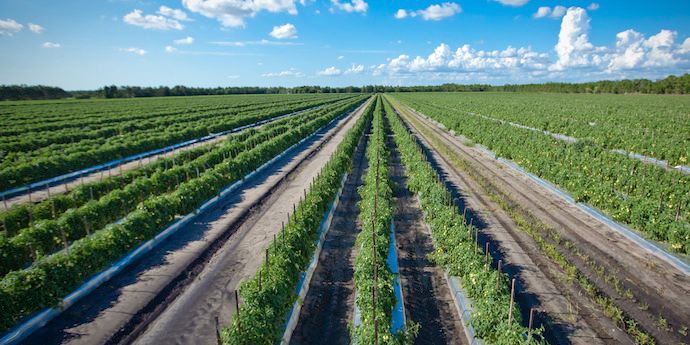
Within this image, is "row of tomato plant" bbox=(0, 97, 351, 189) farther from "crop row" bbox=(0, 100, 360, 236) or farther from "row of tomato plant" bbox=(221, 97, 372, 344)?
"row of tomato plant" bbox=(221, 97, 372, 344)

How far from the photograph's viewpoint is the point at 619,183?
57.1ft

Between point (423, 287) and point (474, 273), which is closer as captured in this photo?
point (474, 273)

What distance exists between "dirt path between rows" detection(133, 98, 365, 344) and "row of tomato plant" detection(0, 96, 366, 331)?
2.00 meters

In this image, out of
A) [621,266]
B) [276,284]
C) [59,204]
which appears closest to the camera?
[276,284]

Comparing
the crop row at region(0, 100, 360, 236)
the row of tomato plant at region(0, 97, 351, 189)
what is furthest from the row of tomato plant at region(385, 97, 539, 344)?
the row of tomato plant at region(0, 97, 351, 189)

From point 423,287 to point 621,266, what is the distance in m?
6.15

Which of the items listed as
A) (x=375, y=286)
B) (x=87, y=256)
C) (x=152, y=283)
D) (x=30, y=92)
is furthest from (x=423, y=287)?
(x=30, y=92)

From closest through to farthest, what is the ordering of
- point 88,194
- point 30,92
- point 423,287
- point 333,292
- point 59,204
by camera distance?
point 333,292
point 423,287
point 59,204
point 88,194
point 30,92

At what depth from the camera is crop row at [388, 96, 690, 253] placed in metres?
12.5

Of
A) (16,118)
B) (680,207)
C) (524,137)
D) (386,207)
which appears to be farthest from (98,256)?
(16,118)

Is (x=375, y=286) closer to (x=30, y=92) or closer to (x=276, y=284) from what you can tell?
(x=276, y=284)

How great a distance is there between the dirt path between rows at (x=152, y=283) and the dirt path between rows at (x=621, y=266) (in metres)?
9.92

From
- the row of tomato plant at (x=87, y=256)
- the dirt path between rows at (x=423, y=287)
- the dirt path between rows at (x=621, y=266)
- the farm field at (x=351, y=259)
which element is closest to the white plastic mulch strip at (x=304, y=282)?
the farm field at (x=351, y=259)

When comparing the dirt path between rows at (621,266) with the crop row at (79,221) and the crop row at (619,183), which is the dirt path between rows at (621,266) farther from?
the crop row at (79,221)
